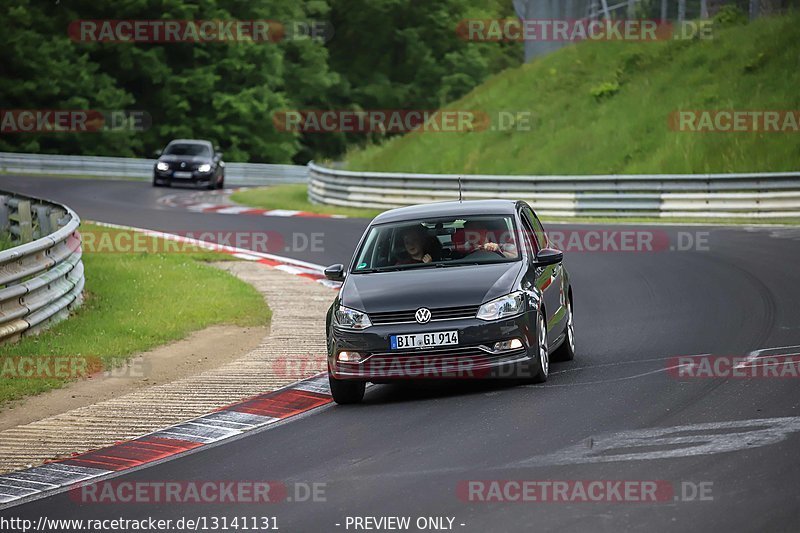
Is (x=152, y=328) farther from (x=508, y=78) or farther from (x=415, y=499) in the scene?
(x=508, y=78)

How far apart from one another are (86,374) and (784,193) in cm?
1815

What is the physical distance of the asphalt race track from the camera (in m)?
7.38

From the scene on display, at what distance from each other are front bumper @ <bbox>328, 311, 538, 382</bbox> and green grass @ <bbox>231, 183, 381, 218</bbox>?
69.5 ft

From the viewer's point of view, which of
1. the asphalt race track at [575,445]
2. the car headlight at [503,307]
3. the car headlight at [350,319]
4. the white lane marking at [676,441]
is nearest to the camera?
the asphalt race track at [575,445]

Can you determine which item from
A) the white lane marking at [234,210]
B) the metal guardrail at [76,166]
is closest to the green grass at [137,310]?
the white lane marking at [234,210]

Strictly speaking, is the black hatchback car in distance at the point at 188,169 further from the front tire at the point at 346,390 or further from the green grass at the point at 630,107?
the front tire at the point at 346,390

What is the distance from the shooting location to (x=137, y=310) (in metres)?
17.0

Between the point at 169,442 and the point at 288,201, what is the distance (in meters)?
29.8

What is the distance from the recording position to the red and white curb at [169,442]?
9.03m

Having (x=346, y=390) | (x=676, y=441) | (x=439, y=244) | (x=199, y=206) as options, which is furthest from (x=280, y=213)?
(x=676, y=441)
